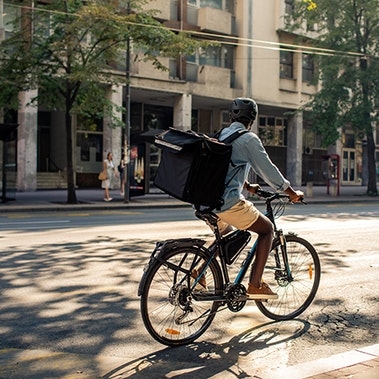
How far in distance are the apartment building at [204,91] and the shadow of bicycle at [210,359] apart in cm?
2440

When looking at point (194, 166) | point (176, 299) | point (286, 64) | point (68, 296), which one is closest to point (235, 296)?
point (176, 299)

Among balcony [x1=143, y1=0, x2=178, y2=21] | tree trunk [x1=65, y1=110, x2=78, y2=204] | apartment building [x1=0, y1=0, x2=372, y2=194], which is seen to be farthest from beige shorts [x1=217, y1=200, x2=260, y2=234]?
balcony [x1=143, y1=0, x2=178, y2=21]

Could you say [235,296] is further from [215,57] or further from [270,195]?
[215,57]

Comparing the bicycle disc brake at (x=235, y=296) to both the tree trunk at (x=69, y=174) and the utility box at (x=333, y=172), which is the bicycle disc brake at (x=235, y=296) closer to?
the tree trunk at (x=69, y=174)

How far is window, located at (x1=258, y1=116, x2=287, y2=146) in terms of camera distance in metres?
41.8

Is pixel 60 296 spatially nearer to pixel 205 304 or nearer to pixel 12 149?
pixel 205 304

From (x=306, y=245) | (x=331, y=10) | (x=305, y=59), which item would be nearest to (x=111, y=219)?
(x=306, y=245)

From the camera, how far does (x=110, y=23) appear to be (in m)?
20.7

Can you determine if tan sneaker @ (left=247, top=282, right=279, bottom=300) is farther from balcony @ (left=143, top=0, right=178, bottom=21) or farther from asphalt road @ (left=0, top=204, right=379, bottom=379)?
balcony @ (left=143, top=0, right=178, bottom=21)

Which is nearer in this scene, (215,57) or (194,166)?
(194,166)

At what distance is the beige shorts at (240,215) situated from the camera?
16.0 ft

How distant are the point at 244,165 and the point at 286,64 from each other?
3575 cm

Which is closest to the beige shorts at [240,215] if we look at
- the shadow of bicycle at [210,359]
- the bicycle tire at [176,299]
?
the bicycle tire at [176,299]

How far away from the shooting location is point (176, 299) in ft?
15.9
